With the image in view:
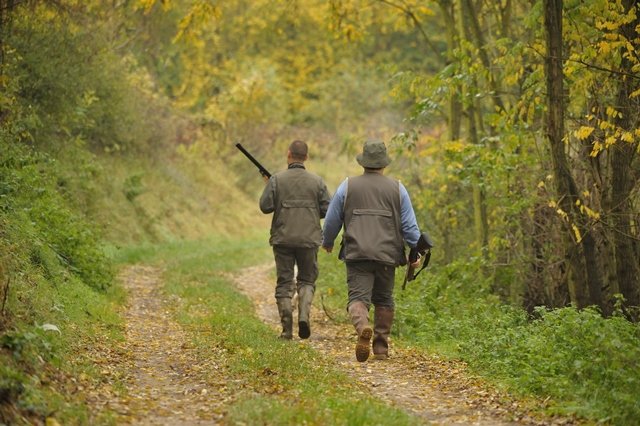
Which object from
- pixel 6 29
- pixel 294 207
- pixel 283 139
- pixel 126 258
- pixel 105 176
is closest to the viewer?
pixel 294 207

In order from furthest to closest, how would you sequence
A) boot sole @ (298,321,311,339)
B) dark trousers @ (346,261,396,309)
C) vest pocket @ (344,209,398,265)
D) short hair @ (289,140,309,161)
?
short hair @ (289,140,309,161) → boot sole @ (298,321,311,339) → dark trousers @ (346,261,396,309) → vest pocket @ (344,209,398,265)

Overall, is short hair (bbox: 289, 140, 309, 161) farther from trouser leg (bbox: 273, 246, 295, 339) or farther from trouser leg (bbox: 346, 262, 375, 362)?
trouser leg (bbox: 346, 262, 375, 362)

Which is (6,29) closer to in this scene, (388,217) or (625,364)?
(388,217)

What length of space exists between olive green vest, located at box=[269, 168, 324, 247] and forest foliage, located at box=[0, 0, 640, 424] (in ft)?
6.29

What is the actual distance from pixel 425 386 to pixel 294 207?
3286mm

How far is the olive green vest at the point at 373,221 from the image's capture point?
30.2ft

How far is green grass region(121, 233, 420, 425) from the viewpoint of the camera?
246 inches

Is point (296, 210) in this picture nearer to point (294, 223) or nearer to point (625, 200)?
point (294, 223)

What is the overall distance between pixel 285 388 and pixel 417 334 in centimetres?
404

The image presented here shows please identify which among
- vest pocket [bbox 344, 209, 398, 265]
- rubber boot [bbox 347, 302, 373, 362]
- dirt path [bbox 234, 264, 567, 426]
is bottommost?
dirt path [bbox 234, 264, 567, 426]

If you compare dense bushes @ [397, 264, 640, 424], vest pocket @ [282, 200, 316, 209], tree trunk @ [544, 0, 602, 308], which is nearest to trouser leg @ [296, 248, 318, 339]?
vest pocket @ [282, 200, 316, 209]

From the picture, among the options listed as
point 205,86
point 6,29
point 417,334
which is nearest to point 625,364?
point 417,334

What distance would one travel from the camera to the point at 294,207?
10.7 metres

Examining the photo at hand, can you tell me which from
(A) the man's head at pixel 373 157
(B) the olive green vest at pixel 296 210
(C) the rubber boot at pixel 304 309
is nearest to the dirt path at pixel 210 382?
(C) the rubber boot at pixel 304 309
